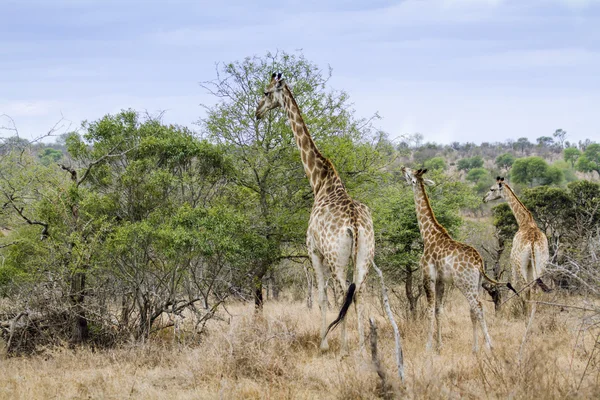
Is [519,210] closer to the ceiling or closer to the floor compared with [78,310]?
closer to the ceiling

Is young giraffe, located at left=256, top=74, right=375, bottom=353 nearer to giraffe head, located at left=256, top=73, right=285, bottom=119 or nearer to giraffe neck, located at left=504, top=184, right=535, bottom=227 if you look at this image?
giraffe head, located at left=256, top=73, right=285, bottom=119

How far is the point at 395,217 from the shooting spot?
12000 mm

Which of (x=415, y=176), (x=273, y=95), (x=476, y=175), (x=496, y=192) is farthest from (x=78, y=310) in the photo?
(x=476, y=175)

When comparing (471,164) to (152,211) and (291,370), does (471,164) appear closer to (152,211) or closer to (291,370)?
(152,211)

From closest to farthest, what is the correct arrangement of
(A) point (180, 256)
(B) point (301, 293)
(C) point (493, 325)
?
1. (A) point (180, 256)
2. (C) point (493, 325)
3. (B) point (301, 293)

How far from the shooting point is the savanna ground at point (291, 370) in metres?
5.48

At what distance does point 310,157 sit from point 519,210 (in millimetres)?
5684

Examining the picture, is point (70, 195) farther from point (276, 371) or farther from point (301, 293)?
point (301, 293)

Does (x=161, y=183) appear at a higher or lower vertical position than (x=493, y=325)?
higher

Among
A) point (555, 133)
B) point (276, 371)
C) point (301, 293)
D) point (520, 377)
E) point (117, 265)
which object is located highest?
point (555, 133)

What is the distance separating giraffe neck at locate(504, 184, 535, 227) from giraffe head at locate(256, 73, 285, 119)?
597cm

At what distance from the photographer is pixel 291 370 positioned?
7031mm

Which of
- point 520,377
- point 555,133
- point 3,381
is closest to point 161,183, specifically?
point 3,381

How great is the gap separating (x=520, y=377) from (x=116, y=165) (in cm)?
788
